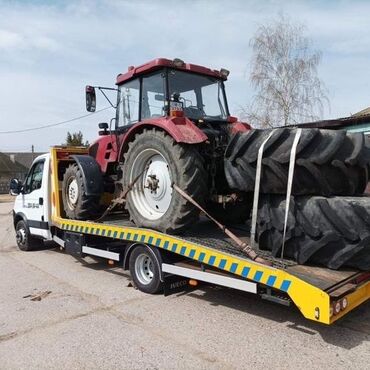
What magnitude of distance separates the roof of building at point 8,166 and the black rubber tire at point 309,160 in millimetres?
54047

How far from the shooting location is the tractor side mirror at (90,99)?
761 centimetres

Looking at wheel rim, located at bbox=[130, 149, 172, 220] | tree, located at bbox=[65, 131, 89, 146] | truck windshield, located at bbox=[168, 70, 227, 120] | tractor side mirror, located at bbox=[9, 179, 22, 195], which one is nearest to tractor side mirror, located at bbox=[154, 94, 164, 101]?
truck windshield, located at bbox=[168, 70, 227, 120]

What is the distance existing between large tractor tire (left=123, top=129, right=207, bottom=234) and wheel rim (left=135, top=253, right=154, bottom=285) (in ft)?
1.59

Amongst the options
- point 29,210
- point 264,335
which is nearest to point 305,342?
point 264,335

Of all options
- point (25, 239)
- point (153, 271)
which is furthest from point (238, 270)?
point (25, 239)

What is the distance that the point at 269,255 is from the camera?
4.86m

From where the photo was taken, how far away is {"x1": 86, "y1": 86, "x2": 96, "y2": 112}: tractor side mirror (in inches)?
300

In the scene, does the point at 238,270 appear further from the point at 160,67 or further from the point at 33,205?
the point at 33,205

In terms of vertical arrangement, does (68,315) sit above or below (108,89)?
below

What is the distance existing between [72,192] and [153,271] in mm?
2780

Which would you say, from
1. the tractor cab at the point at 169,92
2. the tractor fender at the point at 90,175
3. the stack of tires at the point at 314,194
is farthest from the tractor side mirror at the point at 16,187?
the stack of tires at the point at 314,194

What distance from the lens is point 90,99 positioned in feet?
25.1

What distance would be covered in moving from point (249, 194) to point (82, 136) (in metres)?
45.7

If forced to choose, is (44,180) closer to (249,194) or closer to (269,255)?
(249,194)
